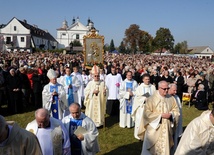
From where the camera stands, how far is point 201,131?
3.76m

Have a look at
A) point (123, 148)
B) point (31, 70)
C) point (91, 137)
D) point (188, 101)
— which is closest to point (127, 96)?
point (123, 148)

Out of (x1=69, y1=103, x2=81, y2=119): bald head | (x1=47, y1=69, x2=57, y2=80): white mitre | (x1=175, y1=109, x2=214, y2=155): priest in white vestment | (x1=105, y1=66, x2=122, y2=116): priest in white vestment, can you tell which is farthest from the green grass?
(x1=175, y1=109, x2=214, y2=155): priest in white vestment

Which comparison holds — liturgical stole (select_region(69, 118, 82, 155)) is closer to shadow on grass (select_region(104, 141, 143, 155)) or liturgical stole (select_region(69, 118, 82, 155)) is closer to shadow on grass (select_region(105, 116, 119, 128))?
shadow on grass (select_region(104, 141, 143, 155))

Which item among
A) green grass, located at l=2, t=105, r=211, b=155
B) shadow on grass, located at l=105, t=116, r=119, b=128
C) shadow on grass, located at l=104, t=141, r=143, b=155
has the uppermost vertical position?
shadow on grass, located at l=105, t=116, r=119, b=128

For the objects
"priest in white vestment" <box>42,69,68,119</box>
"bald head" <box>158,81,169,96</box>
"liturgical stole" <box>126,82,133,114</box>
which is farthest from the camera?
"liturgical stole" <box>126,82,133,114</box>

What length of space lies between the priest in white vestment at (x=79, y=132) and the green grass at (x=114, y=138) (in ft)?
6.16

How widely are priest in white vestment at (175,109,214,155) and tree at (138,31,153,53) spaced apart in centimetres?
7549

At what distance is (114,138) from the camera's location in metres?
7.97

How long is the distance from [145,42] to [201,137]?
79.0m

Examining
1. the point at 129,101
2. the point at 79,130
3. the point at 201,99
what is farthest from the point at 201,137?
the point at 201,99

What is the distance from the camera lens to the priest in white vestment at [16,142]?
9.70 ft

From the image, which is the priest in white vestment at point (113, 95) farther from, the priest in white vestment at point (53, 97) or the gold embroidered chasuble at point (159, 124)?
the gold embroidered chasuble at point (159, 124)

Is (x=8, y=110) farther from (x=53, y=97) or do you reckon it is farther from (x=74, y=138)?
(x=74, y=138)

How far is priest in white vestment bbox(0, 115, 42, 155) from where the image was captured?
2.96 metres
